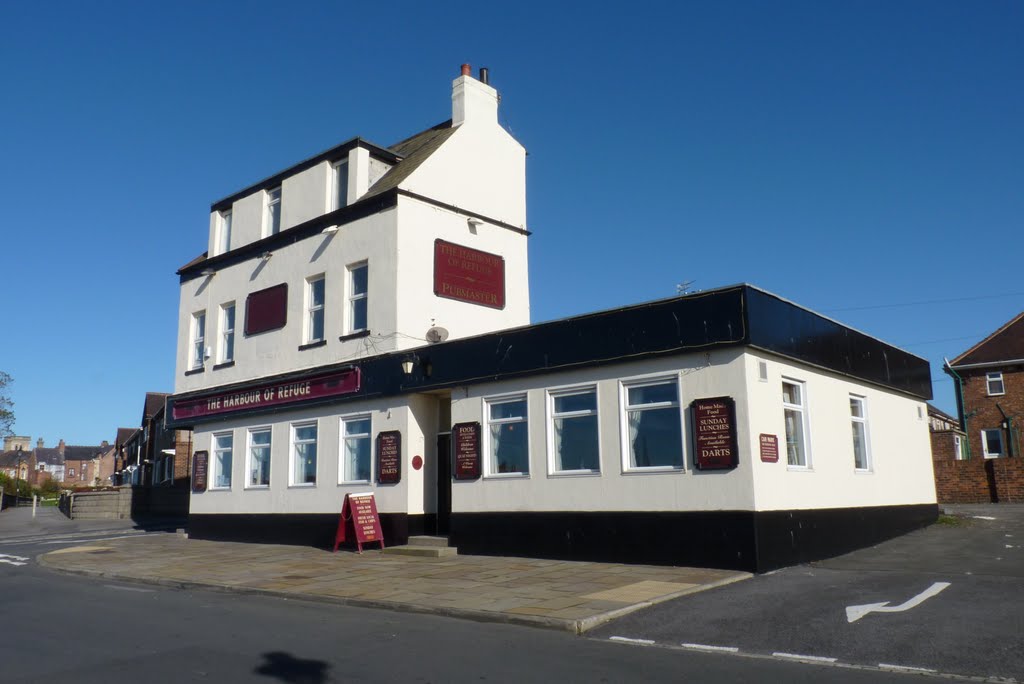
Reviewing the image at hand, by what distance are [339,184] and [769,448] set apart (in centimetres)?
1301

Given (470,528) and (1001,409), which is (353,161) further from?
(1001,409)

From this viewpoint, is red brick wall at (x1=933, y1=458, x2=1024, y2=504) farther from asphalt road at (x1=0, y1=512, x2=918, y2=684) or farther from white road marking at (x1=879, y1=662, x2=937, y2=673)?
asphalt road at (x1=0, y1=512, x2=918, y2=684)

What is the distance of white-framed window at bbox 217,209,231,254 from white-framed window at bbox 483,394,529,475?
480 inches

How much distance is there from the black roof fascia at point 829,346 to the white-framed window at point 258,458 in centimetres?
1329

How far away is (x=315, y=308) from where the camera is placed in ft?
68.3

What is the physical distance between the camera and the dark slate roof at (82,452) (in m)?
123

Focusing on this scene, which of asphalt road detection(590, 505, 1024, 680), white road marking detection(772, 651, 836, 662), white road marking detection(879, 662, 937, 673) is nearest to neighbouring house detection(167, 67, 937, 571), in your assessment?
asphalt road detection(590, 505, 1024, 680)

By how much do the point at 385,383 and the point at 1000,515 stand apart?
15346mm

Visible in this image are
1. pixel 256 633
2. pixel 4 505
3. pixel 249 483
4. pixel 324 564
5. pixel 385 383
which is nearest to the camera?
pixel 256 633

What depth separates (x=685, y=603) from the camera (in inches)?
398

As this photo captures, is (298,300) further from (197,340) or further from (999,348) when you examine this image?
(999,348)

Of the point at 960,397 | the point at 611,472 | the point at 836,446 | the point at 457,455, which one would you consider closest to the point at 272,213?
the point at 457,455

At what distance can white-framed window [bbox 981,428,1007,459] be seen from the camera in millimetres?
36781

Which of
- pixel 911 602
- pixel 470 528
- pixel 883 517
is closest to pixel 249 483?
pixel 470 528
